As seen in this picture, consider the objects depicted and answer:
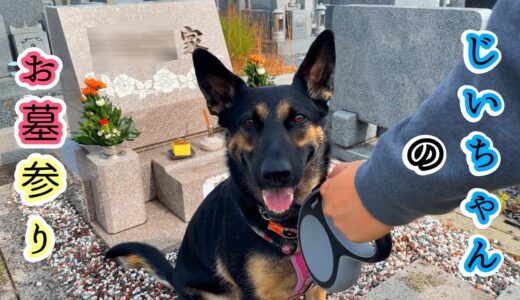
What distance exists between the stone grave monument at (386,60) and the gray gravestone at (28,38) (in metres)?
8.43

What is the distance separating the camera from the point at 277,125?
2.45m

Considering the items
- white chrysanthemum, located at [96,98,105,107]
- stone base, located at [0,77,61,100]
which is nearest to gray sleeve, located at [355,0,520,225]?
white chrysanthemum, located at [96,98,105,107]

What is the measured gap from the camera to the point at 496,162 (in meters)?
1.02

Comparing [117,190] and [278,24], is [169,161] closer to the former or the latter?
[117,190]

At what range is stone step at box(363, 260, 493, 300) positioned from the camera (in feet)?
10.9

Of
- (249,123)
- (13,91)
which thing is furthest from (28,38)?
(249,123)

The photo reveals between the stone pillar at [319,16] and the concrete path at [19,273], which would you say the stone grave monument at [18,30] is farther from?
the stone pillar at [319,16]

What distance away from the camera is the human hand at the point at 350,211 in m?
1.38

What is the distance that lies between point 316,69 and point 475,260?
171cm

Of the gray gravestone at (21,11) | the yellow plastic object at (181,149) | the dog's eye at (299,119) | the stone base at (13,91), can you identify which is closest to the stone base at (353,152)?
the yellow plastic object at (181,149)

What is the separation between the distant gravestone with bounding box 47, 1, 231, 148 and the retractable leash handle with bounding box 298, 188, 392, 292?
3.75 metres

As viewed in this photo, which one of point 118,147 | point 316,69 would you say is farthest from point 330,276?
point 118,147

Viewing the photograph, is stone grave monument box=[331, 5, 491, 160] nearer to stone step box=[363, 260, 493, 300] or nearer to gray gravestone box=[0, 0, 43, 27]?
stone step box=[363, 260, 493, 300]

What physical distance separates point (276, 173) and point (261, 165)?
96 mm
